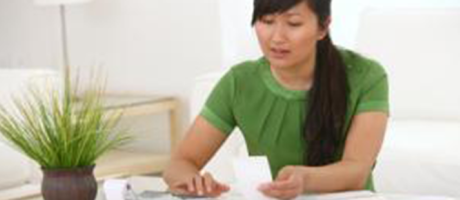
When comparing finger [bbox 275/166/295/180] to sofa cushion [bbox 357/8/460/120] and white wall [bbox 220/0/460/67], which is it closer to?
sofa cushion [bbox 357/8/460/120]

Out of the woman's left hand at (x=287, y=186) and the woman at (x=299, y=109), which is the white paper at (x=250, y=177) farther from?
the woman at (x=299, y=109)

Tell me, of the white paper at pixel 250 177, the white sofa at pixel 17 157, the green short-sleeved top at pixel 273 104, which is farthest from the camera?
the white sofa at pixel 17 157

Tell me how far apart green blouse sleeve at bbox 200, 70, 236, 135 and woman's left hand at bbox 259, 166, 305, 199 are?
30 centimetres

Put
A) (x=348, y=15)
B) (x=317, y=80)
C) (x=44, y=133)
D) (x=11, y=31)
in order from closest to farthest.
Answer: (x=44, y=133) < (x=317, y=80) < (x=348, y=15) < (x=11, y=31)

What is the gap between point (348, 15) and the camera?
12.2 feet

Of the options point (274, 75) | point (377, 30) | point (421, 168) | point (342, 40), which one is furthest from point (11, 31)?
point (274, 75)

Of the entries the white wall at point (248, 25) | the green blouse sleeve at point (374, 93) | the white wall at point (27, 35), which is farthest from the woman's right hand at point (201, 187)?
the white wall at point (27, 35)

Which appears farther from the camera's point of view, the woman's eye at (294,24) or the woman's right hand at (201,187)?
the woman's eye at (294,24)

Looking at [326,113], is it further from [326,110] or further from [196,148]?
[196,148]

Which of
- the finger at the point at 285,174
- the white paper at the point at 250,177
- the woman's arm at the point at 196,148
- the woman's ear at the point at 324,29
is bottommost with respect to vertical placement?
the woman's arm at the point at 196,148

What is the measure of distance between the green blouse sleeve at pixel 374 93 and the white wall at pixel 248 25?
2.02 meters

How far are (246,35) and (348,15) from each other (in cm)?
48

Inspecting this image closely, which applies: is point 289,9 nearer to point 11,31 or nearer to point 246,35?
point 246,35

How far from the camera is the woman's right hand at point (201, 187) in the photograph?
142cm
